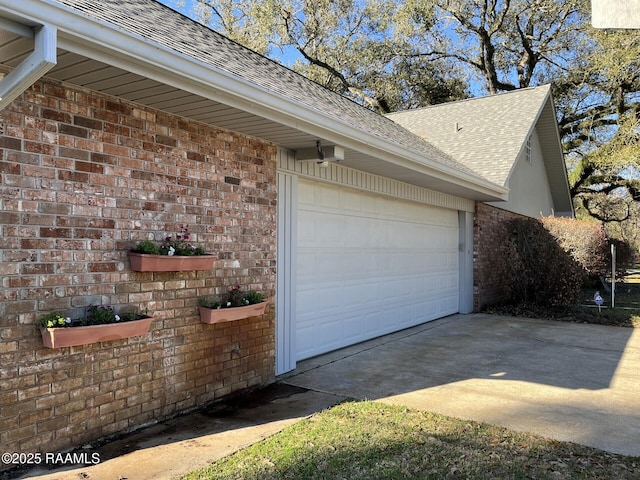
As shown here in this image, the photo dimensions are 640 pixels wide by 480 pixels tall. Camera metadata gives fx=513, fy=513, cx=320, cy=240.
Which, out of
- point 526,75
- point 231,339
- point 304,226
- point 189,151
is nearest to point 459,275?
point 304,226

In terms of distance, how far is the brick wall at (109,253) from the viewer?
11.6 feet

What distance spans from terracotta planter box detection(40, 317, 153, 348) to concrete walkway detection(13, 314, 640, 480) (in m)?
0.86

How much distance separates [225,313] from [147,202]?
128cm

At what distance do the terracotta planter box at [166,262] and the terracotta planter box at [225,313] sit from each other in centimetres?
43

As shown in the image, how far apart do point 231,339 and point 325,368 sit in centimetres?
161

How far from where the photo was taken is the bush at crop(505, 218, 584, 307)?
11445 mm

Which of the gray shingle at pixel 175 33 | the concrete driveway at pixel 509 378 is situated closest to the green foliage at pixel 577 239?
the concrete driveway at pixel 509 378

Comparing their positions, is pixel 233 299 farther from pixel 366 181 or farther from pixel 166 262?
pixel 366 181

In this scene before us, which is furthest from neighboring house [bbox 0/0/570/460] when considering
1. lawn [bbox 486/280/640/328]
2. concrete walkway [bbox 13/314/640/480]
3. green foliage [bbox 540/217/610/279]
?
lawn [bbox 486/280/640/328]

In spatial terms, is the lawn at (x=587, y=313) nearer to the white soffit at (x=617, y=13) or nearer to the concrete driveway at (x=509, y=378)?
the concrete driveway at (x=509, y=378)

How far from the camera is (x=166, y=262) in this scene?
14.2 ft

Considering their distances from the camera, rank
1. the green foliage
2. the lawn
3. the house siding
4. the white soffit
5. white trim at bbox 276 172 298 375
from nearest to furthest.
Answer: the white soffit, white trim at bbox 276 172 298 375, the lawn, the green foliage, the house siding

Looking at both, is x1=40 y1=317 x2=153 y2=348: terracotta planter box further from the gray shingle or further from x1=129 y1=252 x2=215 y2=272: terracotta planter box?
the gray shingle

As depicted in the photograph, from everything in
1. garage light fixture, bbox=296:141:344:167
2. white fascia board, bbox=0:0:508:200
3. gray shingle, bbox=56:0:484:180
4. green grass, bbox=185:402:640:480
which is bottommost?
green grass, bbox=185:402:640:480
